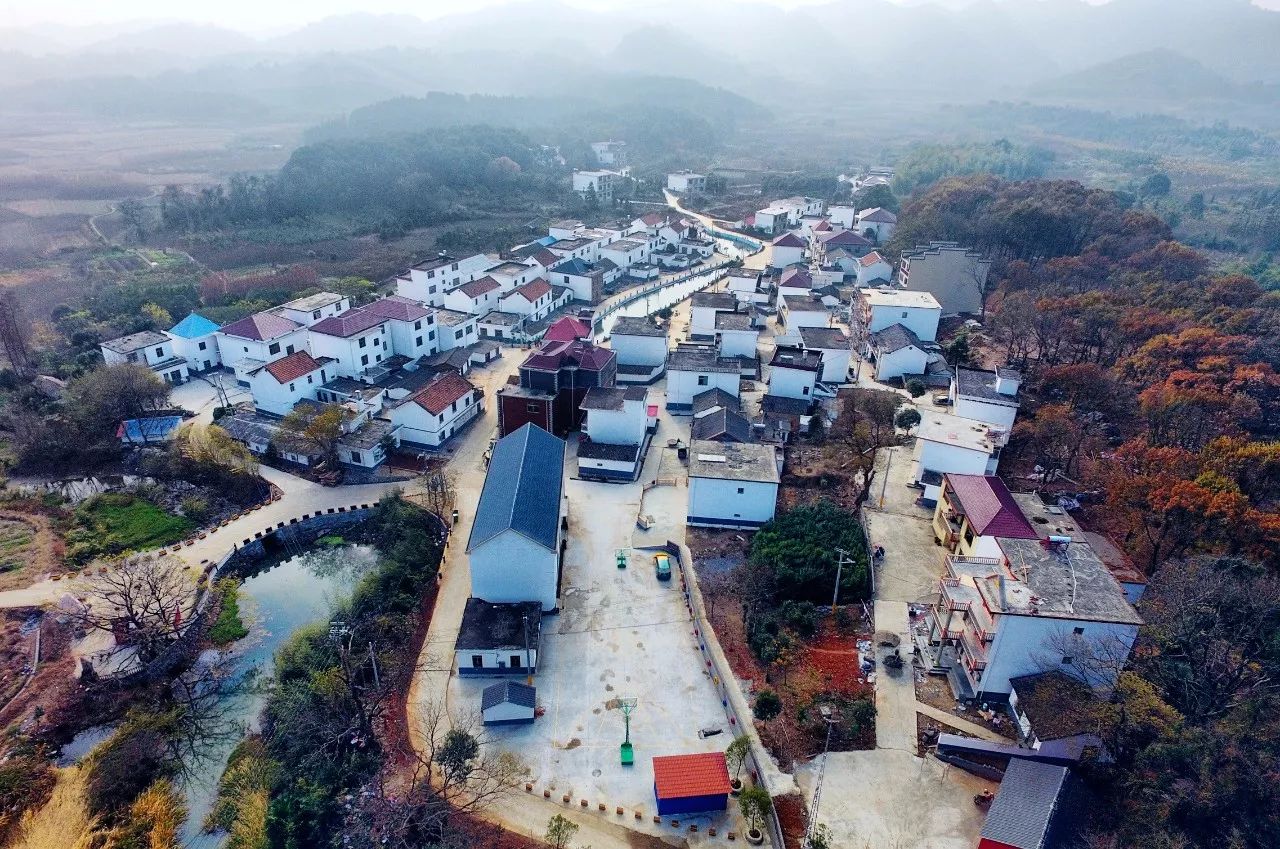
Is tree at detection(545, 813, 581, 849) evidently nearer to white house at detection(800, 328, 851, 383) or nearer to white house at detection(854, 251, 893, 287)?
white house at detection(800, 328, 851, 383)

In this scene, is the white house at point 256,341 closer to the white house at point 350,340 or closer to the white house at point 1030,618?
the white house at point 350,340

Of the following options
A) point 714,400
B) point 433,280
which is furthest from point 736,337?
point 433,280

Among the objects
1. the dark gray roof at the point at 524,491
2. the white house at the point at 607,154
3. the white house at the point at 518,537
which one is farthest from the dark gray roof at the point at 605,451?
the white house at the point at 607,154

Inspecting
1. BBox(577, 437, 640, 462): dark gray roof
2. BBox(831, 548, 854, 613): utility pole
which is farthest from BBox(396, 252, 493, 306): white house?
BBox(831, 548, 854, 613): utility pole

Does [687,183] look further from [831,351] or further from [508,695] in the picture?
[508,695]

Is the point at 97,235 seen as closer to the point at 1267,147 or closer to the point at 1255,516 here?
the point at 1255,516

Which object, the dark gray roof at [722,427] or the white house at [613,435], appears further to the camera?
the dark gray roof at [722,427]

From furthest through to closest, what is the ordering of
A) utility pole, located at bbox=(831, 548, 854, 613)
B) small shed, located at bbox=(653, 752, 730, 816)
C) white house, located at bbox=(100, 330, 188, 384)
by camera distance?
white house, located at bbox=(100, 330, 188, 384) < utility pole, located at bbox=(831, 548, 854, 613) < small shed, located at bbox=(653, 752, 730, 816)
